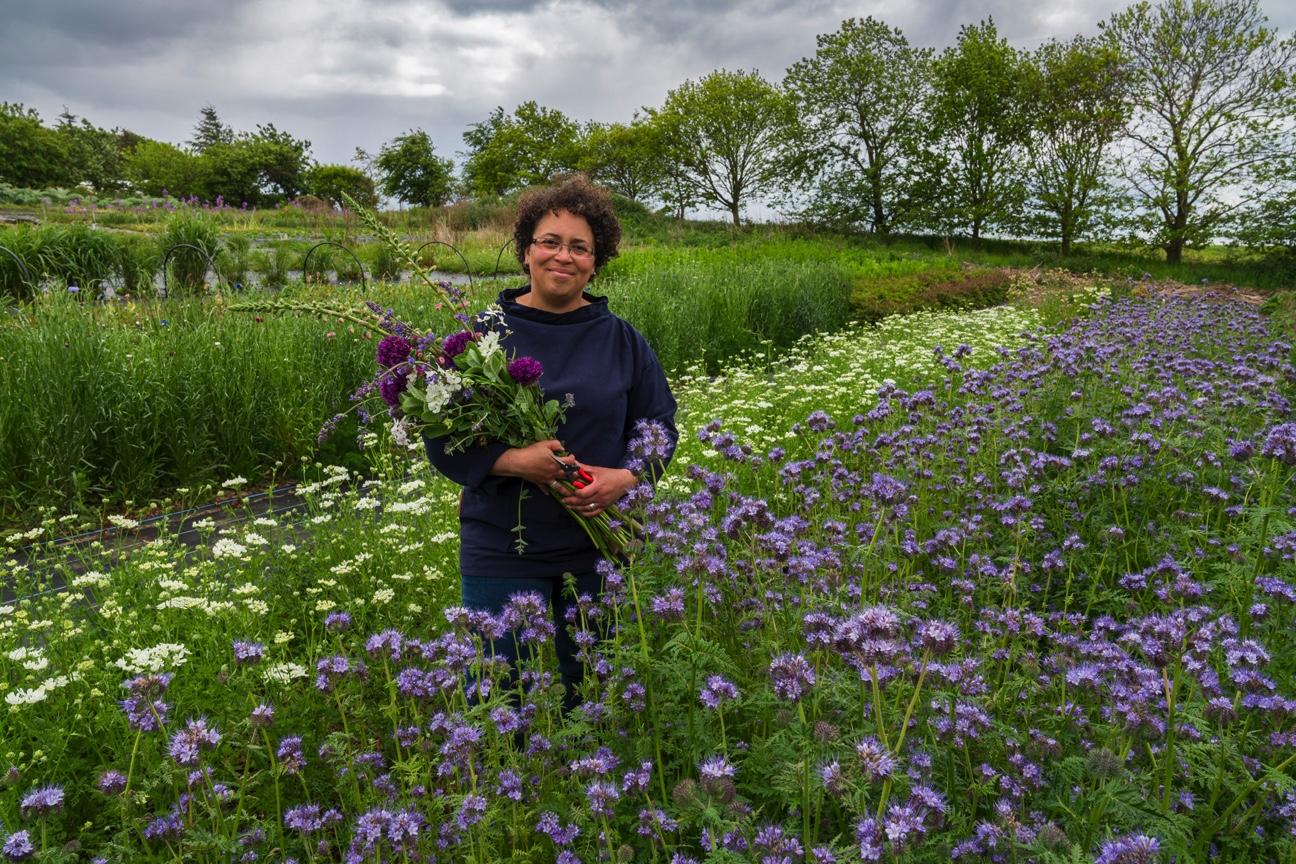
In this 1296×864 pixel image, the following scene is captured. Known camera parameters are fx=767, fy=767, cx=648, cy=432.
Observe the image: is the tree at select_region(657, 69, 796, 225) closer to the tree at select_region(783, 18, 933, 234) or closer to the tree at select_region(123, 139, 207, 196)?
the tree at select_region(783, 18, 933, 234)

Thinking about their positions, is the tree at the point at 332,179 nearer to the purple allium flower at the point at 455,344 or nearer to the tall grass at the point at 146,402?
the tall grass at the point at 146,402

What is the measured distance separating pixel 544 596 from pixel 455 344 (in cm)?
95

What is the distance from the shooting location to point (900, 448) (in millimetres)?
4062

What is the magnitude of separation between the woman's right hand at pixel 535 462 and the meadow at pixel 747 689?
1.12ft

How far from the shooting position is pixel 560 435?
2814 mm

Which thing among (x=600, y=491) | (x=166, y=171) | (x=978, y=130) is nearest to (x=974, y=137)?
(x=978, y=130)

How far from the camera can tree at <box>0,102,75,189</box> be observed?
168 ft

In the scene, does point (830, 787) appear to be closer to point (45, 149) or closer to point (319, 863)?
point (319, 863)

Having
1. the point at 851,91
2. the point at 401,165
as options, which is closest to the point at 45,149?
the point at 401,165

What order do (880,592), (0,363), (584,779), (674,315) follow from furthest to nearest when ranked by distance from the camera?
(674,315) < (0,363) < (880,592) < (584,779)

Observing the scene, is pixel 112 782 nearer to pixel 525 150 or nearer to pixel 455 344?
pixel 455 344

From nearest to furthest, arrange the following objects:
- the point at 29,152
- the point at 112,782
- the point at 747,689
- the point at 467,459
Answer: the point at 112,782
the point at 747,689
the point at 467,459
the point at 29,152

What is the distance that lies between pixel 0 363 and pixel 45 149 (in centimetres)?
6511

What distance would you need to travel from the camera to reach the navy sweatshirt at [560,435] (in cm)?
273
